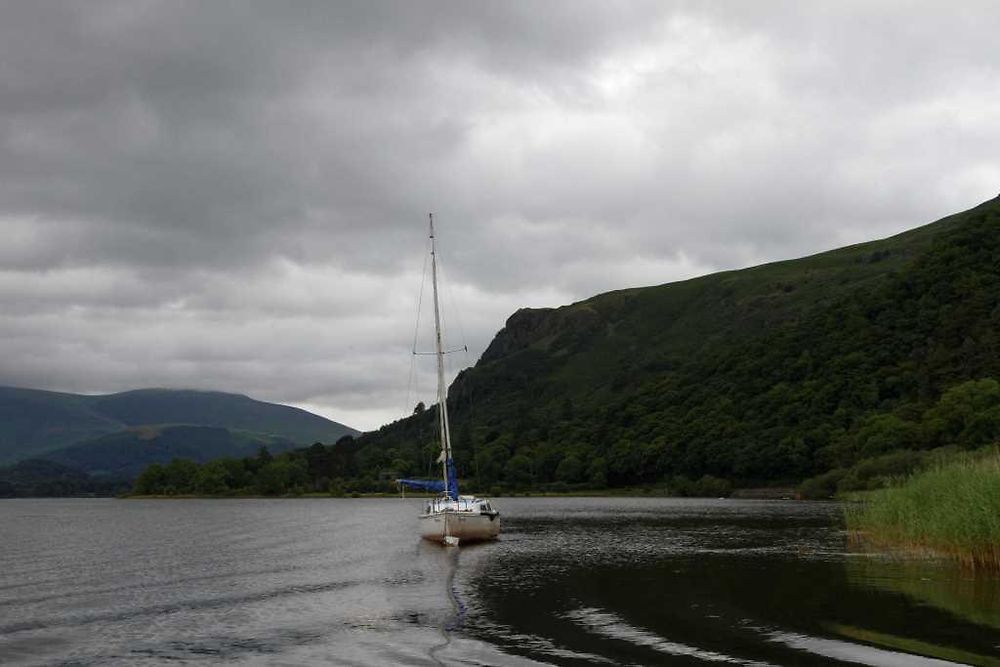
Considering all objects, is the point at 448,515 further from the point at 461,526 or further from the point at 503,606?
the point at 503,606

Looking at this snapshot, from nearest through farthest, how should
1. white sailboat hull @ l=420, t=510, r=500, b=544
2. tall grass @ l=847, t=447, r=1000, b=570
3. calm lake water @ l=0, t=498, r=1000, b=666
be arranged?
calm lake water @ l=0, t=498, r=1000, b=666
tall grass @ l=847, t=447, r=1000, b=570
white sailboat hull @ l=420, t=510, r=500, b=544

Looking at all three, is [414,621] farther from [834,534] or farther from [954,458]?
[954,458]

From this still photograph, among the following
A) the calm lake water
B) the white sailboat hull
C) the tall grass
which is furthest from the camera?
the white sailboat hull

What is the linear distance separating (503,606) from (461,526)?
41145 mm

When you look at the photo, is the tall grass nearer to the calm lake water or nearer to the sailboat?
the calm lake water

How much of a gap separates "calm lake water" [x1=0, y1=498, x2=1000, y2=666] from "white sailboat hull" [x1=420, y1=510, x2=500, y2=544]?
4.36m

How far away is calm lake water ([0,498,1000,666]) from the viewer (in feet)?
97.6

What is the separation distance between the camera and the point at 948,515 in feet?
147

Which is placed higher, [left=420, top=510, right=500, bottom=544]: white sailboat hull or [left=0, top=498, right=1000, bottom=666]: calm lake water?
[left=420, top=510, right=500, bottom=544]: white sailboat hull

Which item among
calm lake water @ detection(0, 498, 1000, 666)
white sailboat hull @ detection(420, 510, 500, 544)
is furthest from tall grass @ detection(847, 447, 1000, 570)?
white sailboat hull @ detection(420, 510, 500, 544)

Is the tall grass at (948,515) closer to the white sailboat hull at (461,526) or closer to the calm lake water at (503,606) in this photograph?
the calm lake water at (503,606)

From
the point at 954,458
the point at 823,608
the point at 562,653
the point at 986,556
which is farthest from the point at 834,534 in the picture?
A: the point at 562,653

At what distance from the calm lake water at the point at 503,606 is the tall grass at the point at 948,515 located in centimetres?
175

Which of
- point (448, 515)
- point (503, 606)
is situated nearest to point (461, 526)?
point (448, 515)
